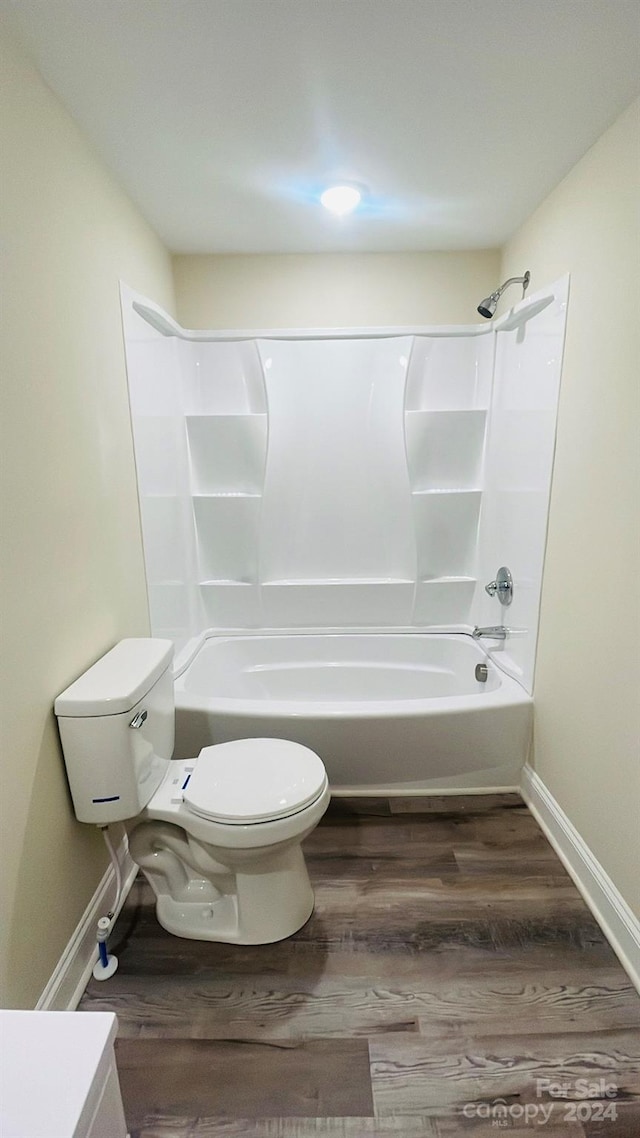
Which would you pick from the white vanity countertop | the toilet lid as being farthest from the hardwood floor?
the white vanity countertop

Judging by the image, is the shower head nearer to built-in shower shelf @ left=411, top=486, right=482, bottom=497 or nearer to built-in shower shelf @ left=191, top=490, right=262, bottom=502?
built-in shower shelf @ left=411, top=486, right=482, bottom=497

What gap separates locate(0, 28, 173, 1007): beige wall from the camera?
1217 millimetres

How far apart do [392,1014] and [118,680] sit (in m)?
1.10

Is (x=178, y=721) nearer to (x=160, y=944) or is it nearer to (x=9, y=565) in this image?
(x=160, y=944)

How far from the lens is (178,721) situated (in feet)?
7.05

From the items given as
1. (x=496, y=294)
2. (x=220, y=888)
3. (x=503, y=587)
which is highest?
(x=496, y=294)

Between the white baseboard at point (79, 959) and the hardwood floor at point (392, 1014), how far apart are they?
0.06m

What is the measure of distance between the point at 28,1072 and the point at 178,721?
1491 mm

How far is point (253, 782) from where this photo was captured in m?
1.58

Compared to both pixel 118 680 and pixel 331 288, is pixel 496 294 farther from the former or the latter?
pixel 118 680

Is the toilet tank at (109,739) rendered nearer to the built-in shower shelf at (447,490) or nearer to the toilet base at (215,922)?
the toilet base at (215,922)

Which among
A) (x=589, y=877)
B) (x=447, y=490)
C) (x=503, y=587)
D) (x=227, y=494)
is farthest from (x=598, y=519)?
(x=227, y=494)

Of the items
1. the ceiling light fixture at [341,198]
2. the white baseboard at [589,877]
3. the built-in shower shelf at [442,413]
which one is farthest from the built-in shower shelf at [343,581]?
the ceiling light fixture at [341,198]

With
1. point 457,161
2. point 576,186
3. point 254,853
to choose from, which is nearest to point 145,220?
point 457,161
